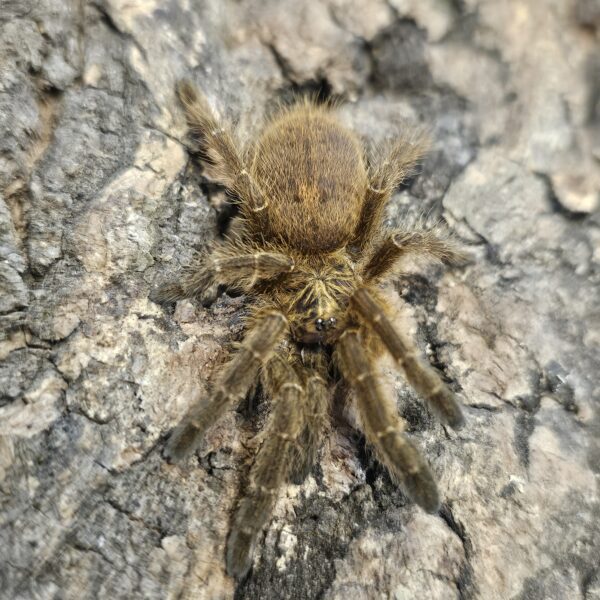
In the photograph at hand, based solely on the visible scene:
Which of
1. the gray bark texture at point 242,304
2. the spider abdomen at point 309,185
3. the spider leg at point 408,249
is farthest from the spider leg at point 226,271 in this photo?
the spider leg at point 408,249

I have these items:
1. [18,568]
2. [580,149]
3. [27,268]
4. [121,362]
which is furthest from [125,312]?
[580,149]

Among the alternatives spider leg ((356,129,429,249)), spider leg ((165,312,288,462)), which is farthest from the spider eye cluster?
spider leg ((356,129,429,249))

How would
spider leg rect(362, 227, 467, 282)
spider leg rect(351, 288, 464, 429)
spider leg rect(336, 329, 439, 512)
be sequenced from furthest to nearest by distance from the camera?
spider leg rect(362, 227, 467, 282), spider leg rect(351, 288, 464, 429), spider leg rect(336, 329, 439, 512)

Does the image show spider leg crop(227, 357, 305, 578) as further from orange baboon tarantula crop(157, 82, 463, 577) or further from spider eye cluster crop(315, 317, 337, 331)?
spider eye cluster crop(315, 317, 337, 331)

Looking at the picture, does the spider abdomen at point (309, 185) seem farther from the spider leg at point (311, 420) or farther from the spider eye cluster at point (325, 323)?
the spider leg at point (311, 420)

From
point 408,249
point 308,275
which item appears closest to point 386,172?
point 408,249
